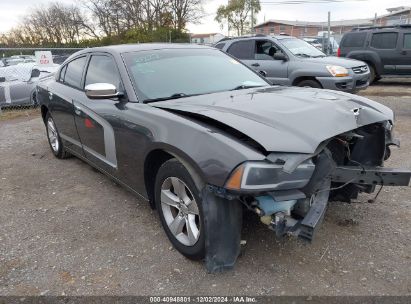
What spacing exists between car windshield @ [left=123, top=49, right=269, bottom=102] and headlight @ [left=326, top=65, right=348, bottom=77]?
15.1 feet

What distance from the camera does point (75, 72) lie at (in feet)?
15.9

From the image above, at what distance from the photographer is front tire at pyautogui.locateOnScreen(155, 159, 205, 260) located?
9.11ft

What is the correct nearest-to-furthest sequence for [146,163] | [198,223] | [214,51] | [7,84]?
[198,223] < [146,163] < [214,51] < [7,84]

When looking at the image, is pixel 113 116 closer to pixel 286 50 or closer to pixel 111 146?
pixel 111 146

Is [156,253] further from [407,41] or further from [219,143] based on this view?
[407,41]

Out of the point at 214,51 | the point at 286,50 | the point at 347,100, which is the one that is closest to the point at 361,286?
the point at 347,100

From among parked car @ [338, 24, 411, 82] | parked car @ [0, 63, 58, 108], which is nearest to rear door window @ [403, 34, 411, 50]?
parked car @ [338, 24, 411, 82]

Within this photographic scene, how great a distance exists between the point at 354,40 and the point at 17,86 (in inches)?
422

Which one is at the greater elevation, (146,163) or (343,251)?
(146,163)

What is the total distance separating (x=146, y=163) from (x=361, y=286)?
1.85 metres

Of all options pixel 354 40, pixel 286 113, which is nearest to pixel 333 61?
pixel 354 40

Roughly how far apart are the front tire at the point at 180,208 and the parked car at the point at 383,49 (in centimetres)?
1157

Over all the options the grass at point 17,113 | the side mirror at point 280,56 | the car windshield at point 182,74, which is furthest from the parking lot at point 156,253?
the grass at point 17,113

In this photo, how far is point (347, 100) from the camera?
10.7 feet
